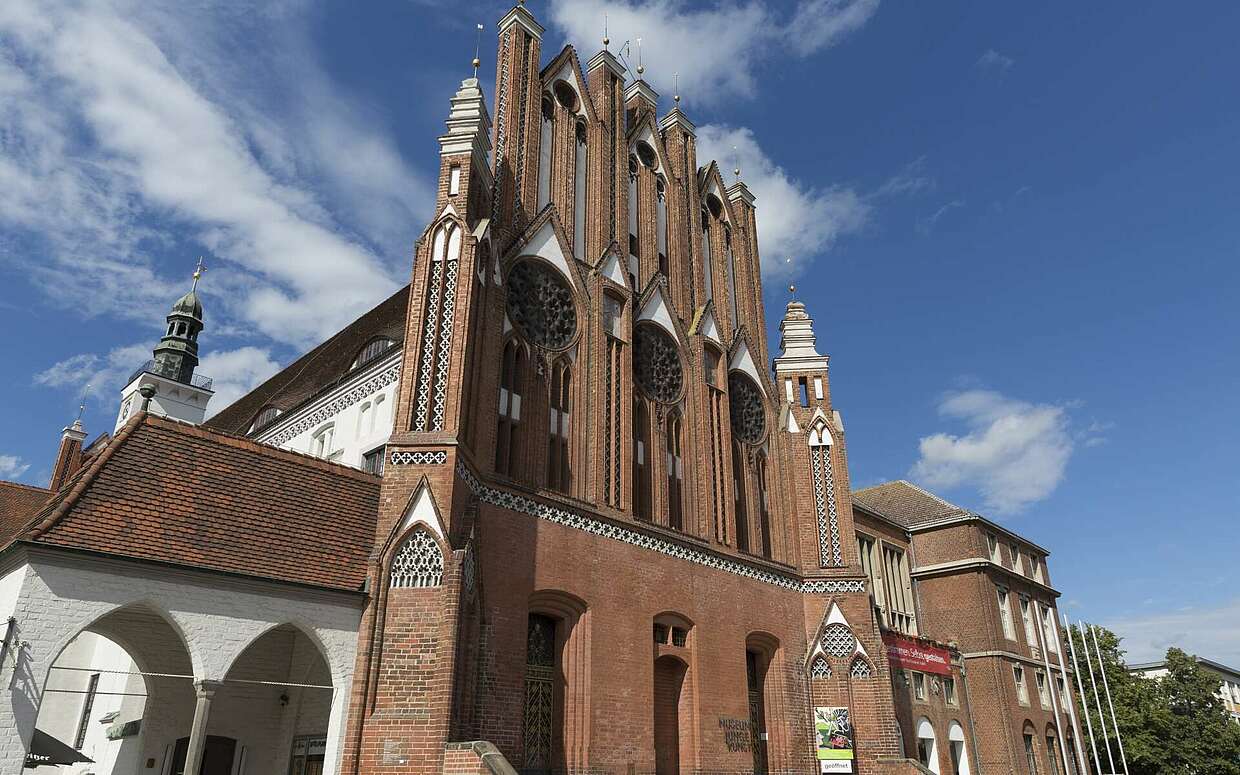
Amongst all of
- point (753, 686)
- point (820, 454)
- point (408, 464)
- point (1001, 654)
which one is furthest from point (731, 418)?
point (1001, 654)

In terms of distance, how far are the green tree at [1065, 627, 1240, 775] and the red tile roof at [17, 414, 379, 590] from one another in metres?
33.7

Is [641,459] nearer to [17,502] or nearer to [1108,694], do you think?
[17,502]

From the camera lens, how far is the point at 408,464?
14719 mm

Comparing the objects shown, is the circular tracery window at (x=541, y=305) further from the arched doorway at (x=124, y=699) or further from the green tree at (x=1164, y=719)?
the green tree at (x=1164, y=719)

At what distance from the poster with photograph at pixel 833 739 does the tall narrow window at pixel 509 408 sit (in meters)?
11.1

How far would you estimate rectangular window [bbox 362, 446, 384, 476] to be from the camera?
770 inches

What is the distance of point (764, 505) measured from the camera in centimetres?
2486

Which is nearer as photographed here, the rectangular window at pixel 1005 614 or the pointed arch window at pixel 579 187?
the pointed arch window at pixel 579 187

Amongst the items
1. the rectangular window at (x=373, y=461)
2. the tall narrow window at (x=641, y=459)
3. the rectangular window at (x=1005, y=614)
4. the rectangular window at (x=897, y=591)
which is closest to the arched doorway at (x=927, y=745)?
the rectangular window at (x=897, y=591)

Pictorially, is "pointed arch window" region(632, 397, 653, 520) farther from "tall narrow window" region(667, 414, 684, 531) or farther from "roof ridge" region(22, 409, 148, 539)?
"roof ridge" region(22, 409, 148, 539)

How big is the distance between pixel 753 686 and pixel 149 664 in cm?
1388

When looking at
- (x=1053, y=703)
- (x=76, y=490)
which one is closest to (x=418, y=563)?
(x=76, y=490)

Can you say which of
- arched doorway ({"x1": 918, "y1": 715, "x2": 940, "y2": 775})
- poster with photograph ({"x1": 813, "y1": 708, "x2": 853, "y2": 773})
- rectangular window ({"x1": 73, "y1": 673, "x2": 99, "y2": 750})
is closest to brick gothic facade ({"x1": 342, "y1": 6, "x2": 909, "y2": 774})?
poster with photograph ({"x1": 813, "y1": 708, "x2": 853, "y2": 773})

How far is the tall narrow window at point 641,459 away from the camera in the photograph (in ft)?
67.2
